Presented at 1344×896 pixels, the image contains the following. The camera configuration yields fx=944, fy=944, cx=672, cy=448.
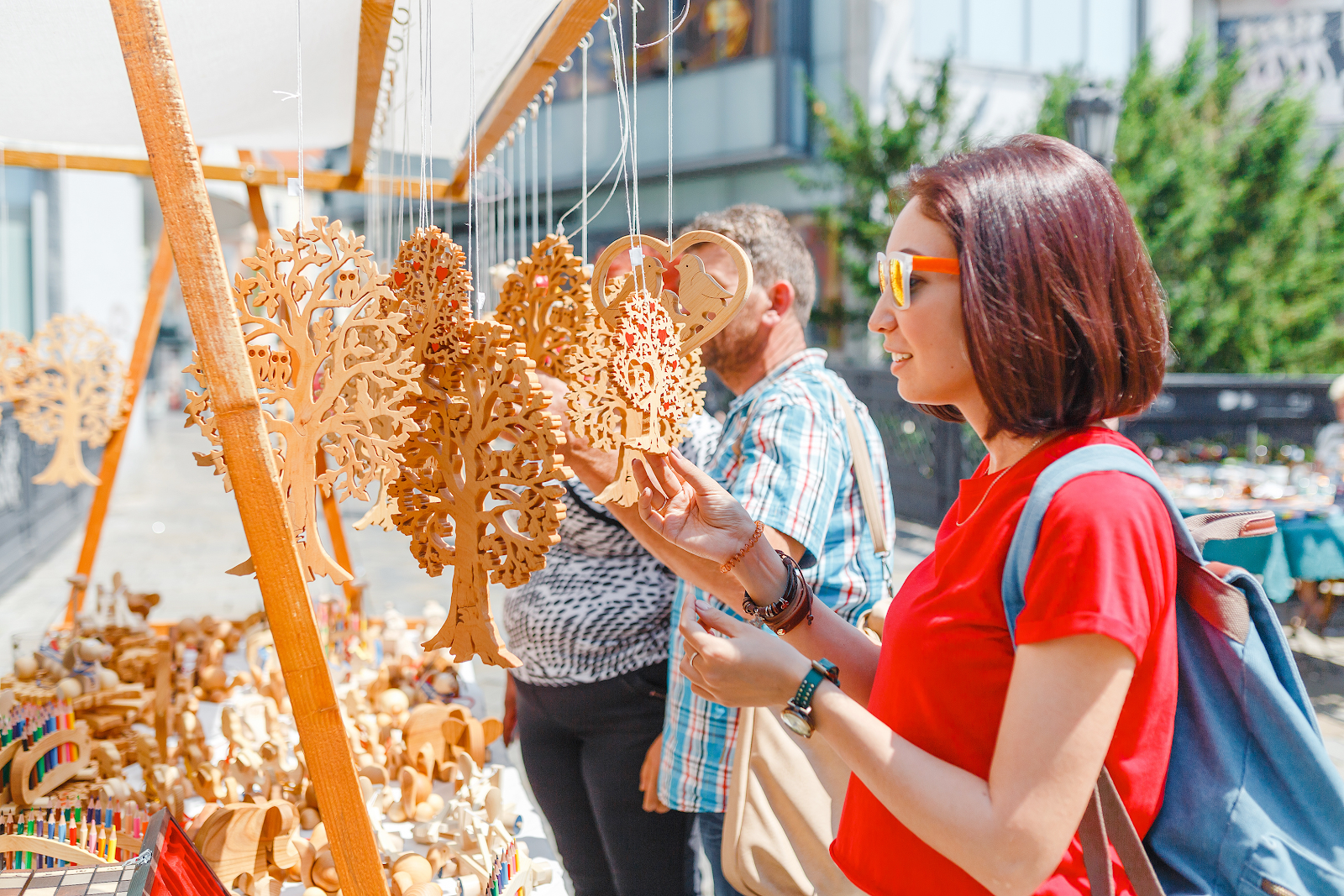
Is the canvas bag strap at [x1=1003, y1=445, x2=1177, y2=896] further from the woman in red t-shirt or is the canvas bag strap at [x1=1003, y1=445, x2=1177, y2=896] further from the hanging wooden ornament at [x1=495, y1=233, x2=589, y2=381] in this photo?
the hanging wooden ornament at [x1=495, y1=233, x2=589, y2=381]

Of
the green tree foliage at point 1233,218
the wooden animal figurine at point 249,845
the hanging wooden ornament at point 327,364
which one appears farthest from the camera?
the green tree foliage at point 1233,218

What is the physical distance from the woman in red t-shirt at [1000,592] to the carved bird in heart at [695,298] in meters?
0.31

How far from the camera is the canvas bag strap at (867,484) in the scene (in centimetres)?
151

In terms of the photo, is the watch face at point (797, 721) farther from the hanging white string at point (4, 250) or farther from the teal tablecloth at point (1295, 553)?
the hanging white string at point (4, 250)

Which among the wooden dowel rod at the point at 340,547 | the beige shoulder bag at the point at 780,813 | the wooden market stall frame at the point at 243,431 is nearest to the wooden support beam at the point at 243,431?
the wooden market stall frame at the point at 243,431

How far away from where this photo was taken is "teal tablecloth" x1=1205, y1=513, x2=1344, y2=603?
13.3ft

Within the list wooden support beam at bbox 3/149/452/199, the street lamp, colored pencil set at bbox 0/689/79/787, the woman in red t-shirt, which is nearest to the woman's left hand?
the woman in red t-shirt

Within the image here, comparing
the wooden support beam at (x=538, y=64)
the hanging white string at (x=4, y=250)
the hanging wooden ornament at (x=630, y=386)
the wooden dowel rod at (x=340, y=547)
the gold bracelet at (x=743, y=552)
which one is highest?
the hanging white string at (x=4, y=250)

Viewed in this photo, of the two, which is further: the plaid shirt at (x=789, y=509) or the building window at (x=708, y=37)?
the building window at (x=708, y=37)

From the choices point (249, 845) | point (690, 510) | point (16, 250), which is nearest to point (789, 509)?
point (690, 510)

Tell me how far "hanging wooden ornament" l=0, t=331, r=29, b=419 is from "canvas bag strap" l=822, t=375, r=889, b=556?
271 centimetres

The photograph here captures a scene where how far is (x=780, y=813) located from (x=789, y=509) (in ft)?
1.46

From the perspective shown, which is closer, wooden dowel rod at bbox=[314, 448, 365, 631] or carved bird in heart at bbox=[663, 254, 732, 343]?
carved bird in heart at bbox=[663, 254, 732, 343]

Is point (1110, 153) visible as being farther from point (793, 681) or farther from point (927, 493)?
point (793, 681)
